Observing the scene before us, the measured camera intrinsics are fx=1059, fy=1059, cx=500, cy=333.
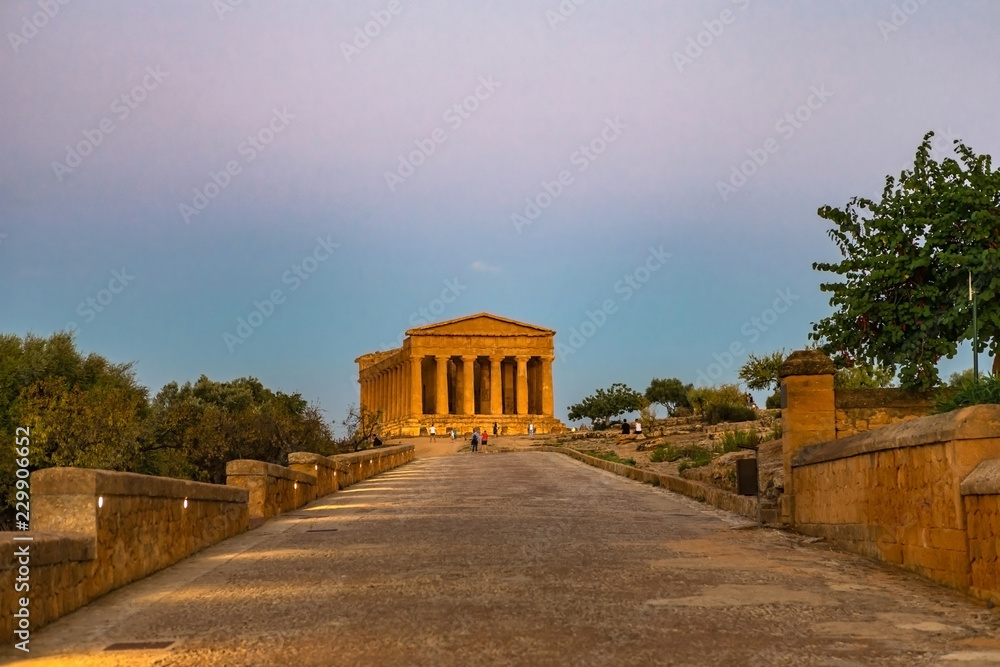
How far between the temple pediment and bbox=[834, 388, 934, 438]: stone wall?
9401 cm

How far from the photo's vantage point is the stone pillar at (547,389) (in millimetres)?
110000

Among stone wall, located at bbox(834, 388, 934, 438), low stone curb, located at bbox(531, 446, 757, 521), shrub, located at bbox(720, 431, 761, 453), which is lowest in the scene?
low stone curb, located at bbox(531, 446, 757, 521)

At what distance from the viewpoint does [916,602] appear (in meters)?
9.84

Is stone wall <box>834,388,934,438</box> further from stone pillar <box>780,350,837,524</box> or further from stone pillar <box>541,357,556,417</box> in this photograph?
stone pillar <box>541,357,556,417</box>

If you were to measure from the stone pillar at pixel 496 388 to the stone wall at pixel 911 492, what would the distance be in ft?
311

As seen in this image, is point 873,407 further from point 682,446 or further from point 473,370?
point 473,370

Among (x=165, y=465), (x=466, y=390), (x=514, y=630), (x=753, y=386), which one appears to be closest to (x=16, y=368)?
(x=165, y=465)

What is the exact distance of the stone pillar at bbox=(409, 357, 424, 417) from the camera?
4289 inches

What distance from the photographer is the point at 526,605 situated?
9.35 metres

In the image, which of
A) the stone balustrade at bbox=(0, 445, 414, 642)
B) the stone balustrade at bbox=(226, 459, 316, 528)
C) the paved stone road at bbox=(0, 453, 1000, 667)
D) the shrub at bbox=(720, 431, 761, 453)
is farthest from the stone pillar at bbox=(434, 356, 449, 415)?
the stone balustrade at bbox=(0, 445, 414, 642)

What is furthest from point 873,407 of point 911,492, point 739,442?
point 739,442

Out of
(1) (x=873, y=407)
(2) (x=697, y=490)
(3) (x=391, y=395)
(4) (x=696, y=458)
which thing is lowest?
(2) (x=697, y=490)

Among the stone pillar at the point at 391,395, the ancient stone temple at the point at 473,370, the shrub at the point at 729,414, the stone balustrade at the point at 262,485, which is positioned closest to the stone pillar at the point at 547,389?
the ancient stone temple at the point at 473,370

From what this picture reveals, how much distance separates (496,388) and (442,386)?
5.69 m
